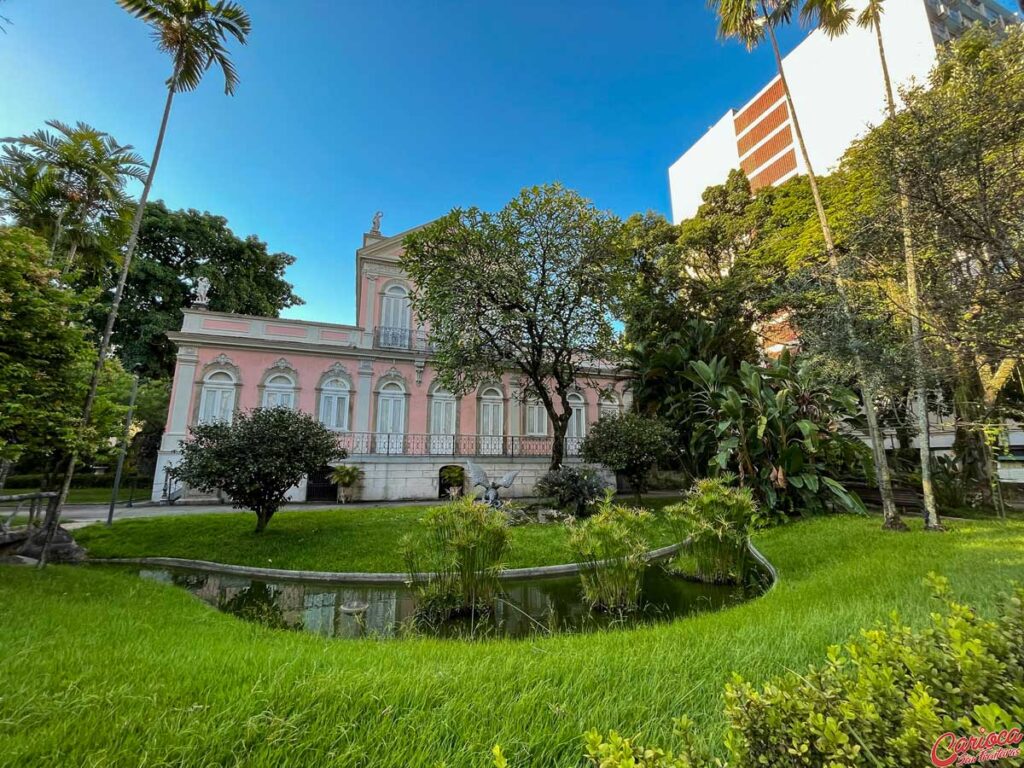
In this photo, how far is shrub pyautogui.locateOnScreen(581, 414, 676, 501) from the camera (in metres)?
Answer: 12.0

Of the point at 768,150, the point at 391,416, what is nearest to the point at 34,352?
the point at 391,416

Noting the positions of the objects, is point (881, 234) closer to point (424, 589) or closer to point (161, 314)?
point (424, 589)

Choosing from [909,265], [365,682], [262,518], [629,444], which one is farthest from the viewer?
[629,444]

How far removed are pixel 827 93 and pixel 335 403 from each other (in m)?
38.4

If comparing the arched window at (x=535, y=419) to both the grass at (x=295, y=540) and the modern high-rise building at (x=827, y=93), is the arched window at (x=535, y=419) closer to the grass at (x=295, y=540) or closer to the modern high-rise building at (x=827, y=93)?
the grass at (x=295, y=540)

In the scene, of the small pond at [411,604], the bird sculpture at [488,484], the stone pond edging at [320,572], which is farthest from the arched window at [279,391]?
the small pond at [411,604]

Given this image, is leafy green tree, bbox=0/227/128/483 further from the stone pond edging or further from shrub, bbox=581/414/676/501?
shrub, bbox=581/414/676/501

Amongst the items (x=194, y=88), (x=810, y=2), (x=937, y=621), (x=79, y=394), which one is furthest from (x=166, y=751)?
(x=810, y=2)

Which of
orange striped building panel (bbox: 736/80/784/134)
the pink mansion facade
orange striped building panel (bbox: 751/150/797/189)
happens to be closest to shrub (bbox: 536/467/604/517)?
the pink mansion facade

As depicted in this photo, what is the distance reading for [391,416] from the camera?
16.6 m

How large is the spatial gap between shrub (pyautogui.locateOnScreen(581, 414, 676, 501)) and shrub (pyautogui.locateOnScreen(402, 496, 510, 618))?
6.94 meters

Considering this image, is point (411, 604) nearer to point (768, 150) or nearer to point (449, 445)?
point (449, 445)

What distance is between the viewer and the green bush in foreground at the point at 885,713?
1.08 metres

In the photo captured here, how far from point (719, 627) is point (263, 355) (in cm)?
1623
